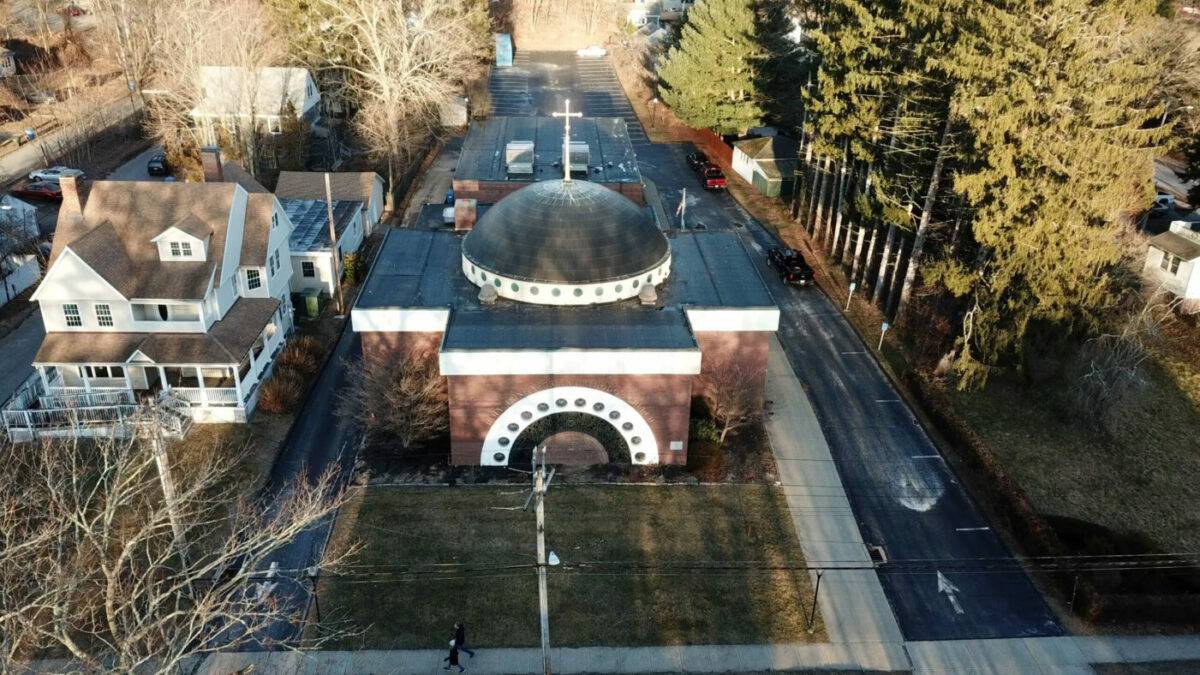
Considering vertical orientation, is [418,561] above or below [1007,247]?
below

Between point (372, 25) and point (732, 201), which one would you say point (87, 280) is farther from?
point (732, 201)

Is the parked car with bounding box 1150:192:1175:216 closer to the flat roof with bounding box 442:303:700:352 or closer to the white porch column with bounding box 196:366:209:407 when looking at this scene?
the flat roof with bounding box 442:303:700:352

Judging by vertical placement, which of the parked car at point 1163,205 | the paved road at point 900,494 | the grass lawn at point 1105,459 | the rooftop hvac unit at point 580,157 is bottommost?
the paved road at point 900,494

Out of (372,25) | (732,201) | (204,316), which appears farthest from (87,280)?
(732,201)

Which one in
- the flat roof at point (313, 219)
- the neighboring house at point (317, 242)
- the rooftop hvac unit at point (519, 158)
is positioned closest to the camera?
the neighboring house at point (317, 242)

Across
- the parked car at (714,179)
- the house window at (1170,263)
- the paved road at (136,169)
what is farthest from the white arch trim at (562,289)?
the paved road at (136,169)

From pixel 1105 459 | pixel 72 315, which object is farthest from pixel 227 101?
pixel 1105 459

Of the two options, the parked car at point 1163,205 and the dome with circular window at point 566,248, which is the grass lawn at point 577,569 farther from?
the parked car at point 1163,205

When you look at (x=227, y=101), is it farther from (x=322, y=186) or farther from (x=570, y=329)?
(x=570, y=329)
